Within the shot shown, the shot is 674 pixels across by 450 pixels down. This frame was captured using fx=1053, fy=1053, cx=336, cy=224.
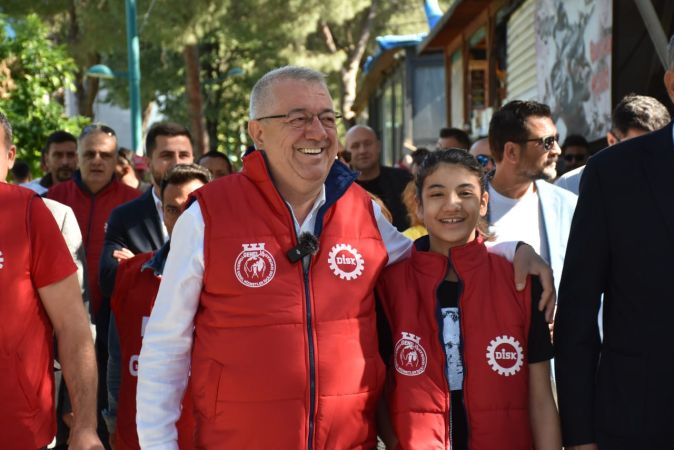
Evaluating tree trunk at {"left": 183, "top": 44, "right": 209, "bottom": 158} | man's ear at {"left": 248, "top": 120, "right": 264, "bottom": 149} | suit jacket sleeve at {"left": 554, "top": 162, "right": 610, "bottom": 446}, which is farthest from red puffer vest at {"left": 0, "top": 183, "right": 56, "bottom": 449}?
tree trunk at {"left": 183, "top": 44, "right": 209, "bottom": 158}

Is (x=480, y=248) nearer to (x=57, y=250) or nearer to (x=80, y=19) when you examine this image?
(x=57, y=250)

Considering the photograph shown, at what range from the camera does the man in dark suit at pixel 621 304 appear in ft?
10.3

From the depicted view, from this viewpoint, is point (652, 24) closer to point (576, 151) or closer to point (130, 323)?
point (576, 151)

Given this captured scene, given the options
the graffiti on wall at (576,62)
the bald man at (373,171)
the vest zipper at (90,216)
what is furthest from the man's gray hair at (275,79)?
the graffiti on wall at (576,62)

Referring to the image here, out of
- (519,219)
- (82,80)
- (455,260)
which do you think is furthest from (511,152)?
(82,80)

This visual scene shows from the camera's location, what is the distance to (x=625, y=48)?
339 inches

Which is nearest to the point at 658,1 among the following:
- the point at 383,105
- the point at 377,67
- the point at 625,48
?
the point at 625,48

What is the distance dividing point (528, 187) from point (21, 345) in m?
2.55

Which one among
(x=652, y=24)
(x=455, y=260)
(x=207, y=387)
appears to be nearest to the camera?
(x=207, y=387)

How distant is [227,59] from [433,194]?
29.1 metres

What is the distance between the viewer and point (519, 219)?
196 inches

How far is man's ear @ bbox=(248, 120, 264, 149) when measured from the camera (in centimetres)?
355

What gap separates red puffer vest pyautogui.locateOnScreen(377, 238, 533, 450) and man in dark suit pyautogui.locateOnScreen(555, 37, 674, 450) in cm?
20

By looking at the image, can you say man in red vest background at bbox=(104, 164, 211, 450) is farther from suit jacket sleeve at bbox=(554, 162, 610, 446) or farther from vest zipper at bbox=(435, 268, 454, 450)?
suit jacket sleeve at bbox=(554, 162, 610, 446)
